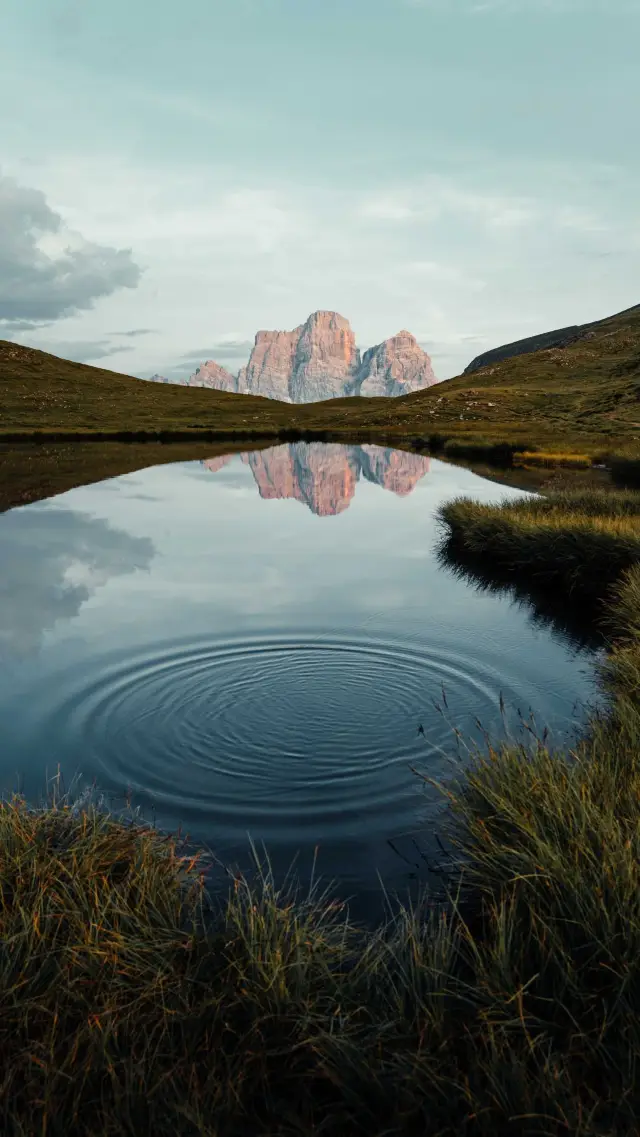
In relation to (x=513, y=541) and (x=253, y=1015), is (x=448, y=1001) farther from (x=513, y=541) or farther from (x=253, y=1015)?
(x=513, y=541)

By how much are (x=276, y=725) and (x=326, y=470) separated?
152 ft

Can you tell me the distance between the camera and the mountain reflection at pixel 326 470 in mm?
44469

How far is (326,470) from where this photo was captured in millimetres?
57344

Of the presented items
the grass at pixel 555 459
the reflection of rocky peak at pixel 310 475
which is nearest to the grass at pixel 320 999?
the reflection of rocky peak at pixel 310 475

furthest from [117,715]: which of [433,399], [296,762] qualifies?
[433,399]

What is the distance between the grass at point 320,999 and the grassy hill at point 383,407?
49661mm

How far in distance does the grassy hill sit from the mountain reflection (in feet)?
38.8

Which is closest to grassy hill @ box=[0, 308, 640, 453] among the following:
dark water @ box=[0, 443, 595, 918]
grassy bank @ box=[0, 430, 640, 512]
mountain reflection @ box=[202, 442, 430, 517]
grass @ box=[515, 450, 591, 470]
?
grass @ box=[515, 450, 591, 470]

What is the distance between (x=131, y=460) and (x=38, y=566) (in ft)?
140

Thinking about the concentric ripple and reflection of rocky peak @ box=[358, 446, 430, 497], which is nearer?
the concentric ripple

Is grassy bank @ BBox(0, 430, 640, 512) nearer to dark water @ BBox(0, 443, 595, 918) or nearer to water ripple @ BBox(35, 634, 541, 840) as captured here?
dark water @ BBox(0, 443, 595, 918)

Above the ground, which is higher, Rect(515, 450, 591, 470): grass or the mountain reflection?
Rect(515, 450, 591, 470): grass

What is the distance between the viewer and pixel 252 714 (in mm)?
12125

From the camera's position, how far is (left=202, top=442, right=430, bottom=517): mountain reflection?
1751 inches
